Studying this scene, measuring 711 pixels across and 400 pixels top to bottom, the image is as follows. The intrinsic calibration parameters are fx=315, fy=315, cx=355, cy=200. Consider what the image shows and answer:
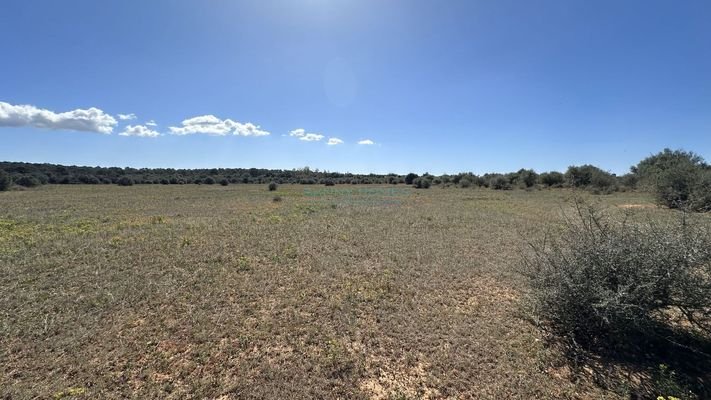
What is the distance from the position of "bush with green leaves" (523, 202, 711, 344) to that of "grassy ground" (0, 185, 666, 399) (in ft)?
2.06

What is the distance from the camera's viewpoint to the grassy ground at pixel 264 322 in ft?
11.0

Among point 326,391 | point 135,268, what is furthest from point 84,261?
point 326,391

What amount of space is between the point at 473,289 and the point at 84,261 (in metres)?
8.36

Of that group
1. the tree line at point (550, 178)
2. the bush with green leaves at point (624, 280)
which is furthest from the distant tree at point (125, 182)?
the bush with green leaves at point (624, 280)

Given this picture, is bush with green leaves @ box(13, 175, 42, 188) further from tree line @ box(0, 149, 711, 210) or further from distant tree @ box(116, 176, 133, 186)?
distant tree @ box(116, 176, 133, 186)

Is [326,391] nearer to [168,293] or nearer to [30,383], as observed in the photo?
[30,383]

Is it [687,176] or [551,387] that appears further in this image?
[687,176]

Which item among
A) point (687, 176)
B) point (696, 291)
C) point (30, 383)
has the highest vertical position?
point (687, 176)

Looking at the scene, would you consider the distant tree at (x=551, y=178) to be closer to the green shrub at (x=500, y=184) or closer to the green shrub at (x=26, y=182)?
the green shrub at (x=500, y=184)

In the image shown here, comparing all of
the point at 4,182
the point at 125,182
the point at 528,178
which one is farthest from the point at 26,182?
the point at 528,178

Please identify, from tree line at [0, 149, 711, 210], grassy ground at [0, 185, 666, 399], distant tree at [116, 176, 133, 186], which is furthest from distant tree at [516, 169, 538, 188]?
distant tree at [116, 176, 133, 186]

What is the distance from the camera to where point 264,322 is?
4645mm

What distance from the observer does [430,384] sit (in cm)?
339

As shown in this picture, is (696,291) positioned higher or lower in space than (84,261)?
higher
